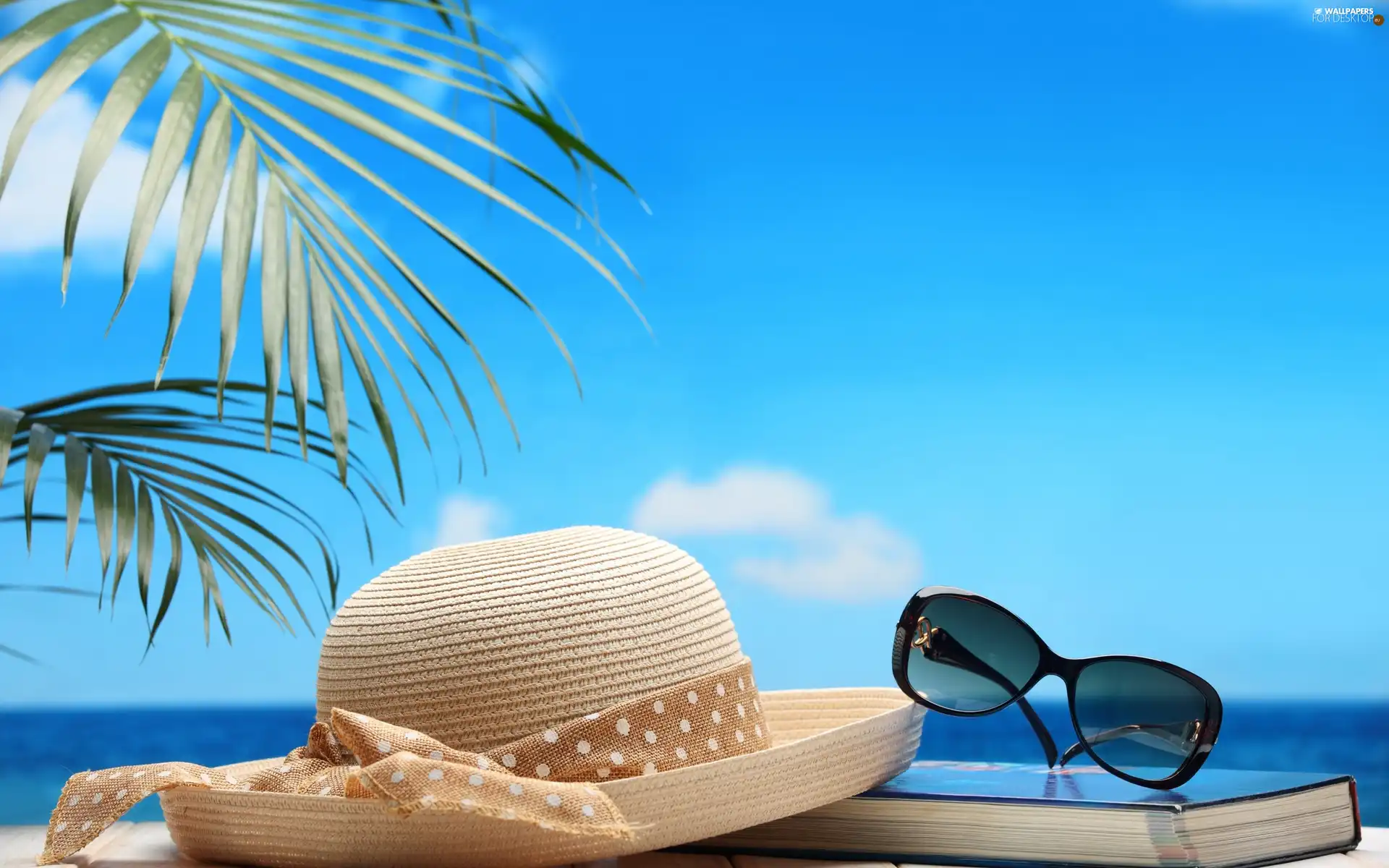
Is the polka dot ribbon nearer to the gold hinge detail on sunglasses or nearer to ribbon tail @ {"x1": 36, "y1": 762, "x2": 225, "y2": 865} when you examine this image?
ribbon tail @ {"x1": 36, "y1": 762, "x2": 225, "y2": 865}

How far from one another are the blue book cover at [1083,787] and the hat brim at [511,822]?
0.05m

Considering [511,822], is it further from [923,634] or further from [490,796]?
[923,634]

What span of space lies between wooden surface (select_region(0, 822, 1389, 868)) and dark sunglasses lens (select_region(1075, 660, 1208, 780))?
0.10 metres

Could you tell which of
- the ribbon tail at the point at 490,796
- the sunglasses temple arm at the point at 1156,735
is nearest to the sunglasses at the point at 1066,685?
the sunglasses temple arm at the point at 1156,735

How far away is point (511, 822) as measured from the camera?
597 millimetres

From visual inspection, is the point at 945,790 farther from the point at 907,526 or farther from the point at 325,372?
the point at 907,526

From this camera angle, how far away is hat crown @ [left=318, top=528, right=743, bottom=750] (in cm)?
65

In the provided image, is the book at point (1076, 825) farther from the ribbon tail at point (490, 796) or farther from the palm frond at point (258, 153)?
the palm frond at point (258, 153)

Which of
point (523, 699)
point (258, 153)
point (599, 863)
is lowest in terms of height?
point (599, 863)

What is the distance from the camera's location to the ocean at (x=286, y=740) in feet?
20.2

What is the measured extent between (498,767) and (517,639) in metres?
0.08

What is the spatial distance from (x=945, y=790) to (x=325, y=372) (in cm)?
59

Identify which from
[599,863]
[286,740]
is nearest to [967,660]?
[599,863]

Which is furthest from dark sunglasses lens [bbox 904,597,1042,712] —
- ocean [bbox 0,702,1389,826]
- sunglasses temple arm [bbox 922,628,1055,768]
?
ocean [bbox 0,702,1389,826]
